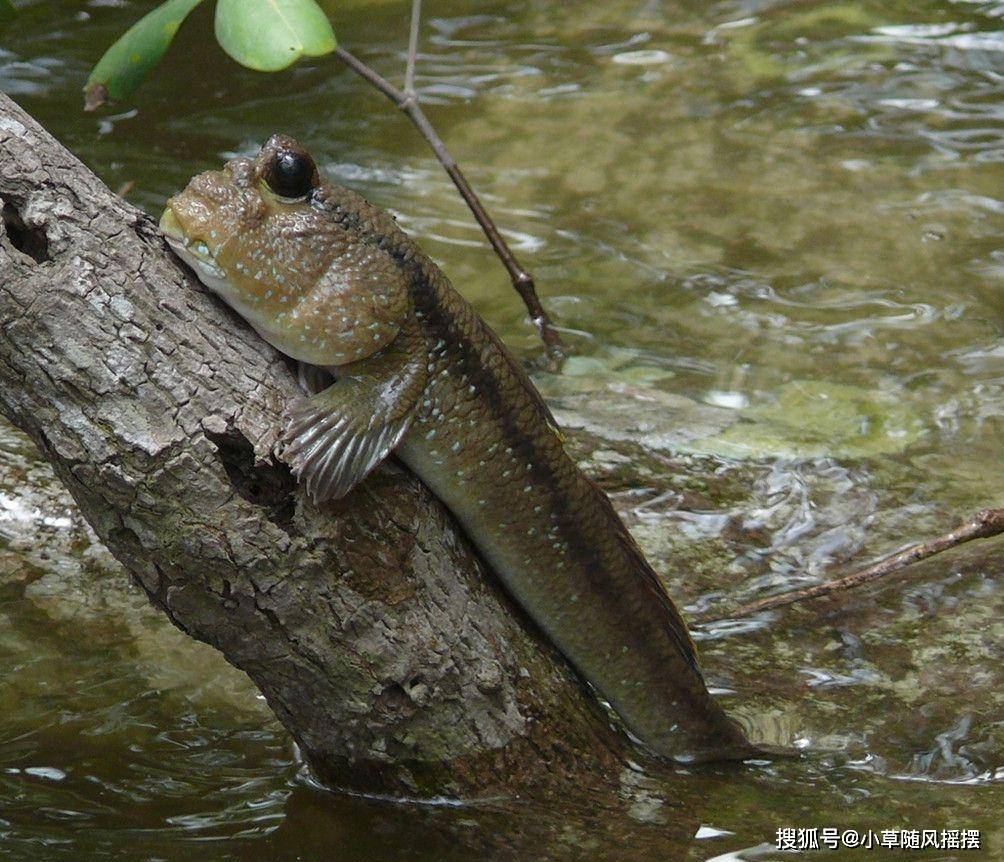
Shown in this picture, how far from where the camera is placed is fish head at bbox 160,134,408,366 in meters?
2.02

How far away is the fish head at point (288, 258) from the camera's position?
202 cm

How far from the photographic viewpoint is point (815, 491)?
3486mm

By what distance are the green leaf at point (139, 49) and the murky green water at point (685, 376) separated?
3.45ft

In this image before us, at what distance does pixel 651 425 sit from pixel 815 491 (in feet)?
1.88

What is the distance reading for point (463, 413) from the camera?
85.7 inches

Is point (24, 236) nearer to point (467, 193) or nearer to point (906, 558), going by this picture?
point (906, 558)

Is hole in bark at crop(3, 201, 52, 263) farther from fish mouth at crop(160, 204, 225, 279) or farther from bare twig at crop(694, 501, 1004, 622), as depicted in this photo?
bare twig at crop(694, 501, 1004, 622)

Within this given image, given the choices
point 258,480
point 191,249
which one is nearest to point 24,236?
point 191,249

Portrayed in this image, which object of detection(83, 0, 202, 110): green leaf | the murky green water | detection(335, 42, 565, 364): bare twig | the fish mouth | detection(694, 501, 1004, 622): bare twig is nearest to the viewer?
the fish mouth

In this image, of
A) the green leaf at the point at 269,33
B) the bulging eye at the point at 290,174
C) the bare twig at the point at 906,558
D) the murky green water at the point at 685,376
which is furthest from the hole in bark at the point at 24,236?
the bare twig at the point at 906,558

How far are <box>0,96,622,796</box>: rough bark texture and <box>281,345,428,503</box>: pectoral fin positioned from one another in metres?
0.06

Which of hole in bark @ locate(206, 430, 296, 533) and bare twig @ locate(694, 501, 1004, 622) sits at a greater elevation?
hole in bark @ locate(206, 430, 296, 533)

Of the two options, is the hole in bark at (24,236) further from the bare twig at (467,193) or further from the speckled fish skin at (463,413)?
the bare twig at (467,193)

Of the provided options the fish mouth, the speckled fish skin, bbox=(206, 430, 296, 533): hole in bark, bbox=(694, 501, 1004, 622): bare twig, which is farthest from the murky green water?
the fish mouth
